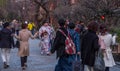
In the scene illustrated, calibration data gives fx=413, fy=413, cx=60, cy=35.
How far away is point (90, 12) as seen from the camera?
27047 millimetres

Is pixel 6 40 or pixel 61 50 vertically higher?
pixel 61 50

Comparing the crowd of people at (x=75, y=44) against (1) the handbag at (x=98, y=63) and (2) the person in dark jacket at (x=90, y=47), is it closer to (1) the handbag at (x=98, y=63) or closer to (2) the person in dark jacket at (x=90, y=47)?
(2) the person in dark jacket at (x=90, y=47)

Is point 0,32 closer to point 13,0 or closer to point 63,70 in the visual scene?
point 63,70

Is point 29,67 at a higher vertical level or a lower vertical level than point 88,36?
lower

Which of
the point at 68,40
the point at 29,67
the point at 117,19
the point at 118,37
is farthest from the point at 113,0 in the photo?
the point at 68,40

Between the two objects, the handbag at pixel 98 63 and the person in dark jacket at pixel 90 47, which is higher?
the person in dark jacket at pixel 90 47

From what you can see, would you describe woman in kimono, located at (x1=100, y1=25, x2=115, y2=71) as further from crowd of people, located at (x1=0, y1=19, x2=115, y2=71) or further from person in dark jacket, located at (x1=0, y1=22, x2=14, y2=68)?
person in dark jacket, located at (x1=0, y1=22, x2=14, y2=68)

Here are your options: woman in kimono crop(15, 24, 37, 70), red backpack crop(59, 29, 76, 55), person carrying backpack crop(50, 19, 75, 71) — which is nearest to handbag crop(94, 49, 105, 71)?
red backpack crop(59, 29, 76, 55)

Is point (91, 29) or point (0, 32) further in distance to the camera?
point (0, 32)

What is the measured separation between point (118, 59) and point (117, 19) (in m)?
9.73

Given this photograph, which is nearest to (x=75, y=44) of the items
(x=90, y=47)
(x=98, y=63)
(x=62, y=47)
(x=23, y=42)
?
(x=62, y=47)

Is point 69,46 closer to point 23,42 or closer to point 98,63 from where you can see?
point 98,63

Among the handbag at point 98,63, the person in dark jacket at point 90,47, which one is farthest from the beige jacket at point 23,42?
the person in dark jacket at point 90,47

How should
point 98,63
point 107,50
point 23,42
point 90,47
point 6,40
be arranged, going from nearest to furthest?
point 90,47
point 98,63
point 107,50
point 23,42
point 6,40
